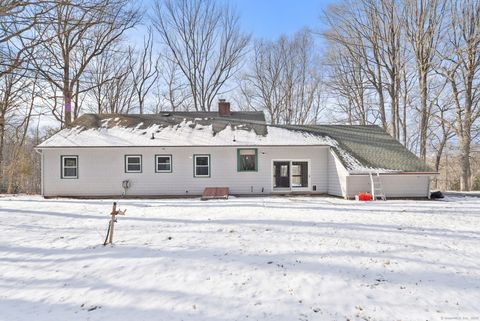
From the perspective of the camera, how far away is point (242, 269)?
4875 millimetres

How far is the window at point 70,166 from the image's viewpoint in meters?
15.1

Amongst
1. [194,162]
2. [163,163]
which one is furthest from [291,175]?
[163,163]

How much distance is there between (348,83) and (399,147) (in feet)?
43.1

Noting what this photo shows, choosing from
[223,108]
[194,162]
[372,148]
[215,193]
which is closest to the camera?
[215,193]

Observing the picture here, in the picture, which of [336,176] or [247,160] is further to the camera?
[247,160]

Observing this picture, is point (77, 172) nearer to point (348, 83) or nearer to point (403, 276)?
point (403, 276)

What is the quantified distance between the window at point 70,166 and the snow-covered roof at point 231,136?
77 cm

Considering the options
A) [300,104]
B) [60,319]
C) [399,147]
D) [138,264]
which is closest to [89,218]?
[138,264]

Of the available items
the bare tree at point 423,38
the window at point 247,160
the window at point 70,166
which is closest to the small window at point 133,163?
the window at point 70,166

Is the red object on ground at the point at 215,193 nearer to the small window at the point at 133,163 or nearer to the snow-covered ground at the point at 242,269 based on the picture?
the small window at the point at 133,163

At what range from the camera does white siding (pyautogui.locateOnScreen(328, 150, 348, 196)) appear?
1400 centimetres

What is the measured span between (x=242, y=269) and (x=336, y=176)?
35.2 feet

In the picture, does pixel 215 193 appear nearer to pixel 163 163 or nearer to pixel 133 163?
pixel 163 163

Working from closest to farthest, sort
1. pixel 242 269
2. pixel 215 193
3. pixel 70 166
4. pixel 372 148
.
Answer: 1. pixel 242 269
2. pixel 215 193
3. pixel 70 166
4. pixel 372 148
